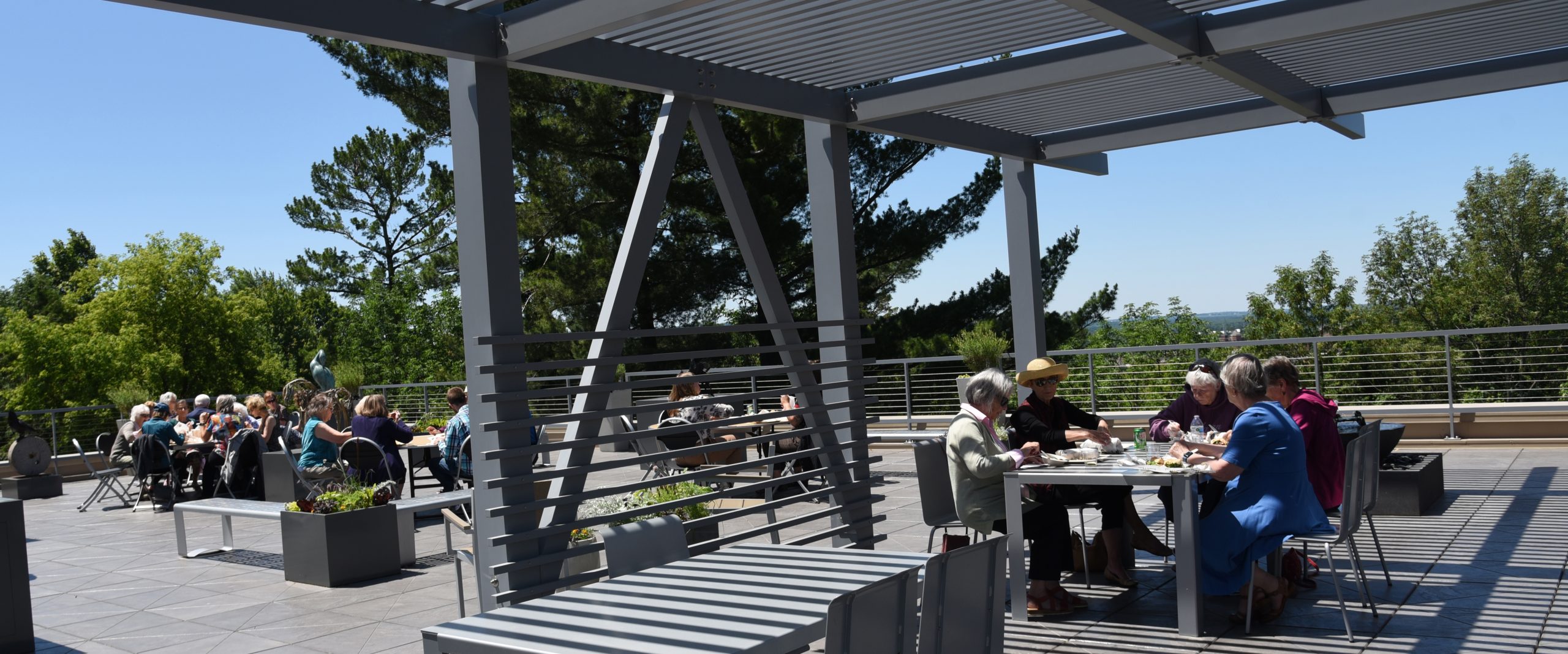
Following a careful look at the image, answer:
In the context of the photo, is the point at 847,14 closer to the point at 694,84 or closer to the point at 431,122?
the point at 694,84

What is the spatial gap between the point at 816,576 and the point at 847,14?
2491 millimetres

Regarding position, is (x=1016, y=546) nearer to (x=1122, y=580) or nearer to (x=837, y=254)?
(x=1122, y=580)

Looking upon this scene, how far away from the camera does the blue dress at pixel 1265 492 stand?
429 cm

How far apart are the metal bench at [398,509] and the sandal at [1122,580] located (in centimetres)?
342

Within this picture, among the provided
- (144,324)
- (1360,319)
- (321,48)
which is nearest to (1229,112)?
(321,48)

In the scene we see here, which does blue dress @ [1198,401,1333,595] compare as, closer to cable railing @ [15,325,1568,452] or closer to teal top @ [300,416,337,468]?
cable railing @ [15,325,1568,452]

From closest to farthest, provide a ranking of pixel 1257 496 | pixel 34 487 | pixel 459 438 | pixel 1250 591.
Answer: pixel 1250 591
pixel 1257 496
pixel 459 438
pixel 34 487

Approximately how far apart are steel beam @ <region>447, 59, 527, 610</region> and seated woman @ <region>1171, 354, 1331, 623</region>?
2.67m

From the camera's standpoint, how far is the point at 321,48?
17844mm

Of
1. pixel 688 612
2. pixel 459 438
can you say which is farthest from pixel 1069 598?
pixel 459 438

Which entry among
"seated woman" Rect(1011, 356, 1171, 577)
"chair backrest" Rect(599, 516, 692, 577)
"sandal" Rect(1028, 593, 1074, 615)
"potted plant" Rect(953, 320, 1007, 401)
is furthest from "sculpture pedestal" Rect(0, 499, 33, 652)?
"potted plant" Rect(953, 320, 1007, 401)

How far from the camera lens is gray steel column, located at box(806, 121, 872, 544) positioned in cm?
595

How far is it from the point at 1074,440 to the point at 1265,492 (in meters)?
1.25

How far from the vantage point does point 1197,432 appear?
529 cm
